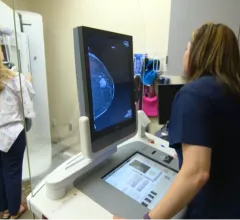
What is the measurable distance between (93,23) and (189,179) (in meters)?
2.29

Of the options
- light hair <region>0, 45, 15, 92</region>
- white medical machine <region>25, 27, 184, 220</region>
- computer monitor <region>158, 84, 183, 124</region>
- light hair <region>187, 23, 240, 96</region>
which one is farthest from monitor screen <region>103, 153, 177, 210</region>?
light hair <region>0, 45, 15, 92</region>

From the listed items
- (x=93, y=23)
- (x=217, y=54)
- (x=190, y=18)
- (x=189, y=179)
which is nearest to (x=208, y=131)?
(x=189, y=179)

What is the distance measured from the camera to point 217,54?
0.71 meters

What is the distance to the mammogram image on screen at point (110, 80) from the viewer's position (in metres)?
0.85

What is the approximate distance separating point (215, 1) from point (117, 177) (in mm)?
1421

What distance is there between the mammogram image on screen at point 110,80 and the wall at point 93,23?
0.97 meters

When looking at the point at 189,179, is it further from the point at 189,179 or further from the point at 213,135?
the point at 213,135

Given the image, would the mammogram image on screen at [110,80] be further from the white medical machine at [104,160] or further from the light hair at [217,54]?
the light hair at [217,54]

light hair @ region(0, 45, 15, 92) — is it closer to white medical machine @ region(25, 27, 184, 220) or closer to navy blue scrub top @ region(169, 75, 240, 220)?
white medical machine @ region(25, 27, 184, 220)

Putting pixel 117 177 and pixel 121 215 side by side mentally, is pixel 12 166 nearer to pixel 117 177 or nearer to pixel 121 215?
pixel 117 177

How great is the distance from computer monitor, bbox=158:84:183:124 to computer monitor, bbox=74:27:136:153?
2.26ft

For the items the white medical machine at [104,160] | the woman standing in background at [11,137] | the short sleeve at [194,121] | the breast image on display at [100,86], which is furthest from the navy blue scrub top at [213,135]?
the woman standing in background at [11,137]

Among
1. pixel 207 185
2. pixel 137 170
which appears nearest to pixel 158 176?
pixel 137 170

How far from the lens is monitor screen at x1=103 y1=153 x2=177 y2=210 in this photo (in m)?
0.81
